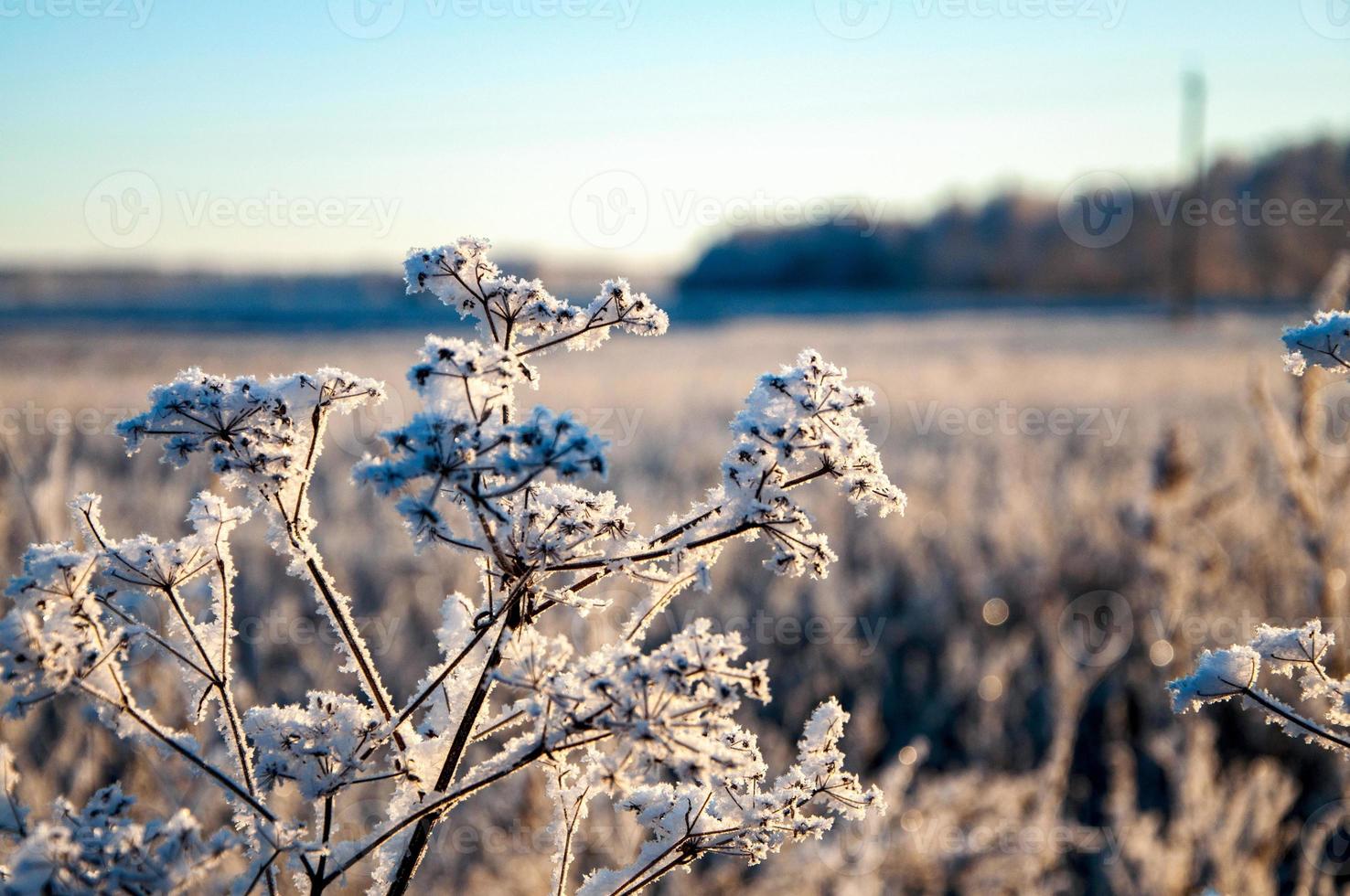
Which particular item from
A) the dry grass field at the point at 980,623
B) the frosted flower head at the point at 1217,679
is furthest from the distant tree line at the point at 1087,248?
the frosted flower head at the point at 1217,679

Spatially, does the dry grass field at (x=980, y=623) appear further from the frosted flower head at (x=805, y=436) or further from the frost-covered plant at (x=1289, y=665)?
the frost-covered plant at (x=1289, y=665)

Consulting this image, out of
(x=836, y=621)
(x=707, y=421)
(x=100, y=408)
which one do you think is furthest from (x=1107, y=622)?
(x=100, y=408)

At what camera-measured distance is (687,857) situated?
1.01 meters

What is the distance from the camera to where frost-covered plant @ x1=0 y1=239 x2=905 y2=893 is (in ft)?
2.72

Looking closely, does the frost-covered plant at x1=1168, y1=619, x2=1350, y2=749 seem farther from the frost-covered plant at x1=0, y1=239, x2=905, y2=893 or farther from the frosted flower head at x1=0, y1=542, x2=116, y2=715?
the frosted flower head at x1=0, y1=542, x2=116, y2=715

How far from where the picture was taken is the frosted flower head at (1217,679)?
0.95 m

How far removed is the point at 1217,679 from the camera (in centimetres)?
95

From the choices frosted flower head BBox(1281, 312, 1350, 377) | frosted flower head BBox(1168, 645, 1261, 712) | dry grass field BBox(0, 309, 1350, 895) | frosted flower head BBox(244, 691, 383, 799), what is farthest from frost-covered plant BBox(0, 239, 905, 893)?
frosted flower head BBox(1281, 312, 1350, 377)

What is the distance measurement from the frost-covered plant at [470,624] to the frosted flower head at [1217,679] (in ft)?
1.12

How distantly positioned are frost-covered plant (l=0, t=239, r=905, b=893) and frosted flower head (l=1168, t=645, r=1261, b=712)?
1.12 ft

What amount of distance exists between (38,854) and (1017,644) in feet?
15.3

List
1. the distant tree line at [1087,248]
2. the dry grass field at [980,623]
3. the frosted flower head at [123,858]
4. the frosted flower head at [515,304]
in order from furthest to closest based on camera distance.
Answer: the distant tree line at [1087,248]
the dry grass field at [980,623]
the frosted flower head at [515,304]
the frosted flower head at [123,858]

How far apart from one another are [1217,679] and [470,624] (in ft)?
2.64

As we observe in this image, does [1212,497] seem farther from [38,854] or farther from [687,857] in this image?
[38,854]
